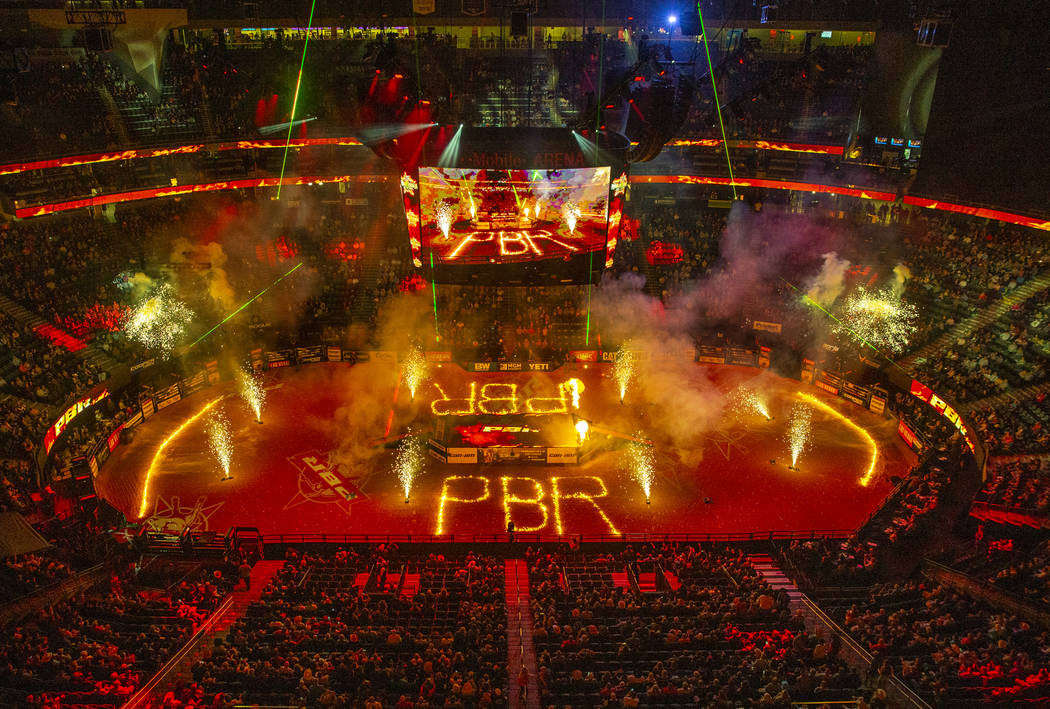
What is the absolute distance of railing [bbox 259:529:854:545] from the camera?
66.1 ft

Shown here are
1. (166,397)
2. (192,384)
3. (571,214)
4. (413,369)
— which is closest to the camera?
(571,214)

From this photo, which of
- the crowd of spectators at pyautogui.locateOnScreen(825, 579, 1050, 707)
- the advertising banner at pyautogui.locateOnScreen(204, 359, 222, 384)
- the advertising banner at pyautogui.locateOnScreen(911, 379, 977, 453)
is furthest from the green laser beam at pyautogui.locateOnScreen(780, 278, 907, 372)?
the advertising banner at pyautogui.locateOnScreen(204, 359, 222, 384)

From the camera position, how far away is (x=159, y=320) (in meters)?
31.5

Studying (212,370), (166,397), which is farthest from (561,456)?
(166,397)

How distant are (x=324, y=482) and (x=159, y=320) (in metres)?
13.2

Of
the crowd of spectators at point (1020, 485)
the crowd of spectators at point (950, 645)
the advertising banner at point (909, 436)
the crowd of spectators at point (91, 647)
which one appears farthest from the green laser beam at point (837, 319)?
the crowd of spectators at point (91, 647)

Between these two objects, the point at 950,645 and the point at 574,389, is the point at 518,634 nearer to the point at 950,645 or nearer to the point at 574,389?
the point at 950,645

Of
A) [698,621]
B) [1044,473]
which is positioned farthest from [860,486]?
[698,621]

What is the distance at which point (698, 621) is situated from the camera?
A: 1619 centimetres

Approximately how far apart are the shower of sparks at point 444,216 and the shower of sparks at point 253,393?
394 inches

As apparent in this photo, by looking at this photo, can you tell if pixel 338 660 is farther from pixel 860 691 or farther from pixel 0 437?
pixel 0 437

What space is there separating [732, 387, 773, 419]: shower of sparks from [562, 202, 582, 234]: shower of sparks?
31.2 feet

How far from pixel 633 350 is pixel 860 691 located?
2092 centimetres

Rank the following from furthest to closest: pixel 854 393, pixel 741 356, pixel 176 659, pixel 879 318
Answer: pixel 741 356, pixel 879 318, pixel 854 393, pixel 176 659
